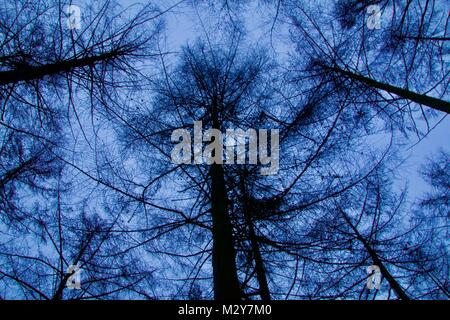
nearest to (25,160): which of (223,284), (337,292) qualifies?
(223,284)

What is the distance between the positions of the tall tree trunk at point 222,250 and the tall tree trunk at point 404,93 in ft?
7.40

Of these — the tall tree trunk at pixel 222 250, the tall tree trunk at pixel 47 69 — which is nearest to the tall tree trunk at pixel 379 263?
the tall tree trunk at pixel 222 250

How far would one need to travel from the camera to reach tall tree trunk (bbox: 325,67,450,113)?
9.77ft

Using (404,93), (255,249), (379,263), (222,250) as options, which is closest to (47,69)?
(222,250)

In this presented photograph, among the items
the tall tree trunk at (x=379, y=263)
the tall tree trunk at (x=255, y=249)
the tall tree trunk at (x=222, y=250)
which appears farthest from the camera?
the tall tree trunk at (x=379, y=263)

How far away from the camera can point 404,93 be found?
3.26 meters

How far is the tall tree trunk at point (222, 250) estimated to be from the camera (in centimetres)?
262

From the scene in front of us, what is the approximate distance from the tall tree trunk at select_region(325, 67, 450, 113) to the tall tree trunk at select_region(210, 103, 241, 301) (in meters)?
2.26

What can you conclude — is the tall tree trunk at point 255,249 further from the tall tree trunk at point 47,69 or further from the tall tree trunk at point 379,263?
the tall tree trunk at point 47,69

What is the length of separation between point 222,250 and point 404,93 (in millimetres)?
2937

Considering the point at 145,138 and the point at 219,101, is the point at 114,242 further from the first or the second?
the point at 219,101

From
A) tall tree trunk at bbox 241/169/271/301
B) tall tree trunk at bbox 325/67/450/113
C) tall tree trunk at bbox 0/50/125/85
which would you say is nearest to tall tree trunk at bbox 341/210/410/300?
tall tree trunk at bbox 241/169/271/301

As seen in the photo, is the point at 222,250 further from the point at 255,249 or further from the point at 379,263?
the point at 379,263
